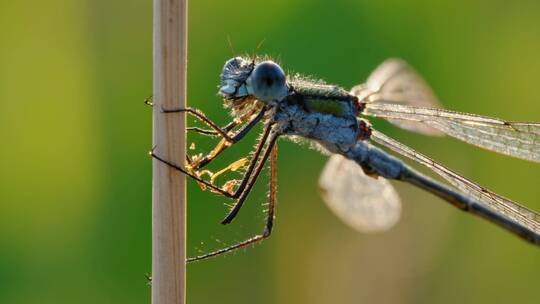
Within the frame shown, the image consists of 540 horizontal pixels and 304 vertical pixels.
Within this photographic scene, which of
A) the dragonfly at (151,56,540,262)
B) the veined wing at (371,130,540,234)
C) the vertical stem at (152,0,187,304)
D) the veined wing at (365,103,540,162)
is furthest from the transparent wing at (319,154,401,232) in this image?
the vertical stem at (152,0,187,304)

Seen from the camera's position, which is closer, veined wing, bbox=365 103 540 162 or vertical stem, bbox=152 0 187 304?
vertical stem, bbox=152 0 187 304

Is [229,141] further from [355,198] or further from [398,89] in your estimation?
[355,198]

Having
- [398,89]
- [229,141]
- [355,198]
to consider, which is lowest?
[355,198]

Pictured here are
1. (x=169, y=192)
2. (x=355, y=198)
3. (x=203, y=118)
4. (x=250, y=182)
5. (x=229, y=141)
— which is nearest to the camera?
(x=169, y=192)

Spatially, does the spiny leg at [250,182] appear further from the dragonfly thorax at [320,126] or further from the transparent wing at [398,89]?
the transparent wing at [398,89]

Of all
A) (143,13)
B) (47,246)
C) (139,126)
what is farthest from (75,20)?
(47,246)

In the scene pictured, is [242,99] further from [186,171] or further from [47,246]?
[47,246]

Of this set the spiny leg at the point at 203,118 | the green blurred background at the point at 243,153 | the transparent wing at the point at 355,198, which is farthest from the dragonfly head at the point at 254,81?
the green blurred background at the point at 243,153

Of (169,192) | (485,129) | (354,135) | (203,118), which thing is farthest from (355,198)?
(169,192)

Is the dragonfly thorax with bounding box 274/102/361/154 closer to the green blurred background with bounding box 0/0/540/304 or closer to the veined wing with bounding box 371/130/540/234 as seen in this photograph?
the veined wing with bounding box 371/130/540/234
